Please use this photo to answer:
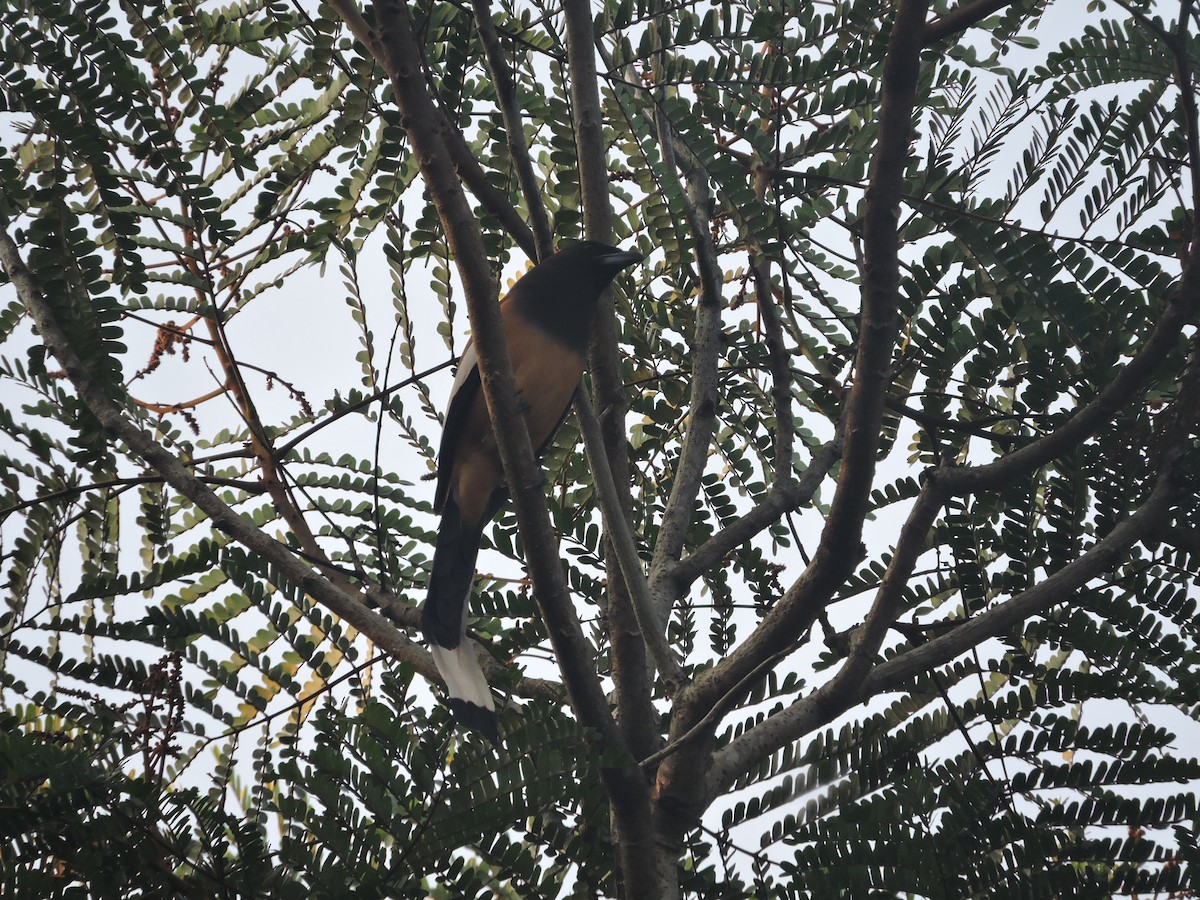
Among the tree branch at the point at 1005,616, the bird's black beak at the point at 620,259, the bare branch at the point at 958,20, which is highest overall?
the bird's black beak at the point at 620,259

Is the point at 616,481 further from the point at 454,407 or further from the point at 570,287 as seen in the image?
the point at 454,407

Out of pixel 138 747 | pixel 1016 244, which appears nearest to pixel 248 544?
pixel 138 747

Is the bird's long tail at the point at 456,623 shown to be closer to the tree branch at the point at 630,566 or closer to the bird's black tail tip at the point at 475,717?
the bird's black tail tip at the point at 475,717

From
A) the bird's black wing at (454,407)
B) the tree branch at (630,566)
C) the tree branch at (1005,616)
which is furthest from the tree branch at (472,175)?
the tree branch at (1005,616)

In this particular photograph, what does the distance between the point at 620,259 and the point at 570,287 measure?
Answer: 0.76 ft

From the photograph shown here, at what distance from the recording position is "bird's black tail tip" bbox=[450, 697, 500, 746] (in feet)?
10.0

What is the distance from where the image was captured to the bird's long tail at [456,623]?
10.4 feet

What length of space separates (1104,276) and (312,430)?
8.00 feet

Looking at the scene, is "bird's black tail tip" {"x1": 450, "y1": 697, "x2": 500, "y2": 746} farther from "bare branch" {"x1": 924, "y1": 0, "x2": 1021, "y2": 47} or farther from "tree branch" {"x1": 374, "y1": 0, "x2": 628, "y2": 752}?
"bare branch" {"x1": 924, "y1": 0, "x2": 1021, "y2": 47}

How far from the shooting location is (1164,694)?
2992mm

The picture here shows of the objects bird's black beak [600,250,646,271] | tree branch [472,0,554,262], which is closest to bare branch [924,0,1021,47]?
tree branch [472,0,554,262]

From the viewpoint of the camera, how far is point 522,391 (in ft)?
15.0

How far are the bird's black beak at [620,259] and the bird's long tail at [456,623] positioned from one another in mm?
1165

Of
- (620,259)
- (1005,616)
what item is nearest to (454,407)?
(620,259)
